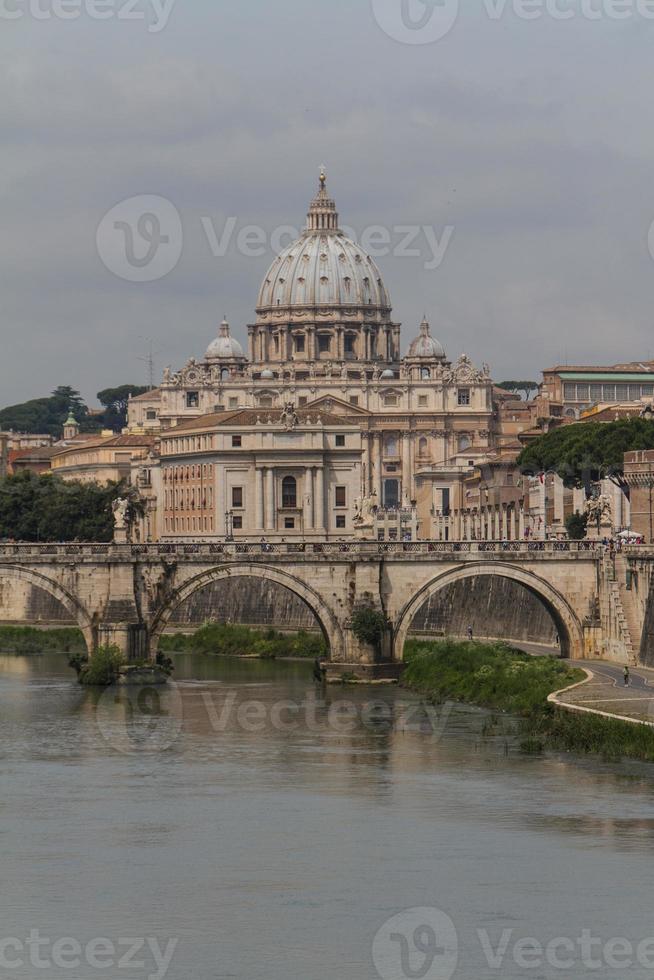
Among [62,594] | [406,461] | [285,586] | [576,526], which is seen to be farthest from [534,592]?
[406,461]

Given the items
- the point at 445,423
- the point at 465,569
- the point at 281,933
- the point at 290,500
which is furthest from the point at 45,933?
the point at 445,423

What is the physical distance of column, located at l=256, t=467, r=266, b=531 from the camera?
117000 millimetres

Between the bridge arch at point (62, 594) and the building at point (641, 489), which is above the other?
the building at point (641, 489)

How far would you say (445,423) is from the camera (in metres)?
153

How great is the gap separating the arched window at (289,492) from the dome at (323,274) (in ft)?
185

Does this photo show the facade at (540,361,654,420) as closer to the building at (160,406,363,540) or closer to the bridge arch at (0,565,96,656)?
the building at (160,406,363,540)

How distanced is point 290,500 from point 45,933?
274ft

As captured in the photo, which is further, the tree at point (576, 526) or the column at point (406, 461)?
the column at point (406, 461)

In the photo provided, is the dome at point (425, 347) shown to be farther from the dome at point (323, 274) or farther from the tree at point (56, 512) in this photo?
the tree at point (56, 512)

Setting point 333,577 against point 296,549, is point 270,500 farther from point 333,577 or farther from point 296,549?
point 333,577

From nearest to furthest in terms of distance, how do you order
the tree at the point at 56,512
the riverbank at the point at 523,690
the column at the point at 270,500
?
the riverbank at the point at 523,690, the tree at the point at 56,512, the column at the point at 270,500

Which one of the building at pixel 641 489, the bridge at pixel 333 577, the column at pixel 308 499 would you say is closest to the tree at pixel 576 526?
the building at pixel 641 489

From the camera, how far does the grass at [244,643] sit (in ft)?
254

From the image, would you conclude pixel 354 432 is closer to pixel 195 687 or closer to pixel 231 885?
pixel 195 687
